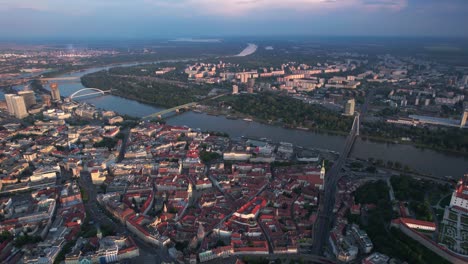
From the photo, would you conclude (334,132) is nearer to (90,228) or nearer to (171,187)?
(171,187)

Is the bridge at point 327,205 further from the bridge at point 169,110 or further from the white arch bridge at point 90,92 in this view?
the white arch bridge at point 90,92

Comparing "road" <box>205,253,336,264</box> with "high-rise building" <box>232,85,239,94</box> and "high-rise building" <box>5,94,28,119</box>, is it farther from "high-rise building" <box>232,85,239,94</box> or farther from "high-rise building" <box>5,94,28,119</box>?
"high-rise building" <box>232,85,239,94</box>

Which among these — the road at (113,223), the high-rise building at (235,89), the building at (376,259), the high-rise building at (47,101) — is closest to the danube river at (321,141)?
the high-rise building at (47,101)

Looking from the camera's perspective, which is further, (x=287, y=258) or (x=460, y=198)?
(x=460, y=198)

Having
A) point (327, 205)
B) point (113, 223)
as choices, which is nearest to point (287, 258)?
point (327, 205)

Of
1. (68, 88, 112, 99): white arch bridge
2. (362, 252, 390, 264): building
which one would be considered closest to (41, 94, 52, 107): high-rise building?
(68, 88, 112, 99): white arch bridge

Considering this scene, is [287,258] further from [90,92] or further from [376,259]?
[90,92]
